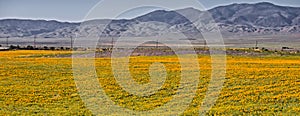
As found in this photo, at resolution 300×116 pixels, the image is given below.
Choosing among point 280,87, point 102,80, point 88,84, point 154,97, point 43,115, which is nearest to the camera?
point 43,115

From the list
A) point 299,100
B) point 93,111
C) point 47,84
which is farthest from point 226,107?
point 47,84

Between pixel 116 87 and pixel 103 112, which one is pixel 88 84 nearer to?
pixel 116 87

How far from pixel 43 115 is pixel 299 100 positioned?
1086 cm

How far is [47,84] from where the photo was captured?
27969 mm

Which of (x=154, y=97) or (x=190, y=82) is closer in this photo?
(x=154, y=97)

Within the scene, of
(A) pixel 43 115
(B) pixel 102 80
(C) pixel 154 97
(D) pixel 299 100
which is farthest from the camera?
(B) pixel 102 80

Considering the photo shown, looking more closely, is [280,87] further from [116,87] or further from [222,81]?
[116,87]

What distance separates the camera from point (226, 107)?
19.6 m

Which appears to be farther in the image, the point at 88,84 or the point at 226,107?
the point at 88,84

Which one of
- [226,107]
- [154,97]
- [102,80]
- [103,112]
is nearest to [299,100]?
[226,107]

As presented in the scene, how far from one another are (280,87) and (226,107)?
21.4ft

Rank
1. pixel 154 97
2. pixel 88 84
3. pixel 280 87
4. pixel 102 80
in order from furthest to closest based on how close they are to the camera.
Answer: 1. pixel 102 80
2. pixel 88 84
3. pixel 280 87
4. pixel 154 97

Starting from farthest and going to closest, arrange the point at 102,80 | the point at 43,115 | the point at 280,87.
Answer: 1. the point at 102,80
2. the point at 280,87
3. the point at 43,115

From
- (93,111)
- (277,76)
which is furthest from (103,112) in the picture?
(277,76)
